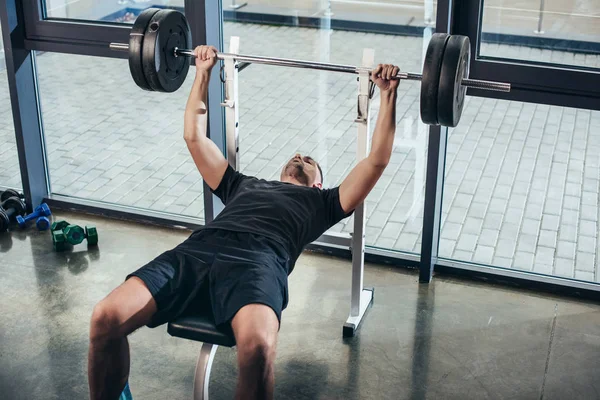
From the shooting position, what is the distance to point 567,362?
301 centimetres

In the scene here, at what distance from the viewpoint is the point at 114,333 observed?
2455 millimetres

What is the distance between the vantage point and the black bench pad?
94.7 inches

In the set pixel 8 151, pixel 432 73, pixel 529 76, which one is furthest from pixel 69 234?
pixel 529 76

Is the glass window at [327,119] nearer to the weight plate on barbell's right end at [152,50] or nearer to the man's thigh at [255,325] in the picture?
the weight plate on barbell's right end at [152,50]

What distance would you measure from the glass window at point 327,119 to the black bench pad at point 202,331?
1.48 metres

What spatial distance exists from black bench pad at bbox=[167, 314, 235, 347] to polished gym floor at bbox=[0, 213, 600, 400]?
1.58 feet

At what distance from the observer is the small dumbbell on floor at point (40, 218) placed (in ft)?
13.1

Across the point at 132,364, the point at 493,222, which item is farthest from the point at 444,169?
the point at 132,364

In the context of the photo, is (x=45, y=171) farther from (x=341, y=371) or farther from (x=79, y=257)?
(x=341, y=371)

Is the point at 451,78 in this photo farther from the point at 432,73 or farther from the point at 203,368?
the point at 203,368

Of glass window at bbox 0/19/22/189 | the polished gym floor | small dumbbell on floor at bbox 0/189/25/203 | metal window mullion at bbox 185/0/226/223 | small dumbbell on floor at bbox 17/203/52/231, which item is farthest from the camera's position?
glass window at bbox 0/19/22/189

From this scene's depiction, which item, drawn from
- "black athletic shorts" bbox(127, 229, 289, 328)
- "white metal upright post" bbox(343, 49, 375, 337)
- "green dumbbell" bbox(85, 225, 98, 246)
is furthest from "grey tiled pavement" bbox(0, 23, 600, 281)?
"black athletic shorts" bbox(127, 229, 289, 328)

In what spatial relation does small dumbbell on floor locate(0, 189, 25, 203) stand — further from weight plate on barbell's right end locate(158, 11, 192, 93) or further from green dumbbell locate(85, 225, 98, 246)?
weight plate on barbell's right end locate(158, 11, 192, 93)

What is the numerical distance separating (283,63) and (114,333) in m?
1.12
